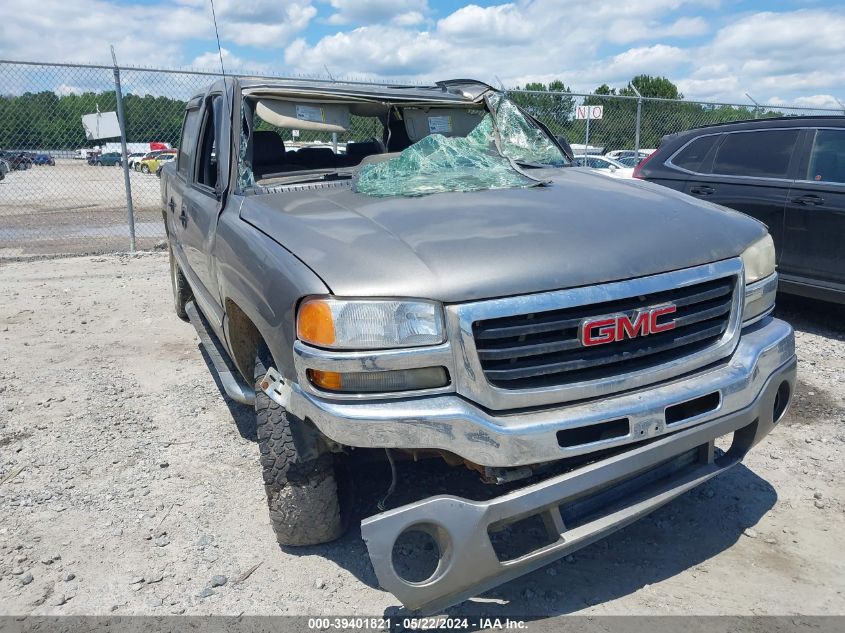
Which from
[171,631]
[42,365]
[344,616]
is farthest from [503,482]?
[42,365]

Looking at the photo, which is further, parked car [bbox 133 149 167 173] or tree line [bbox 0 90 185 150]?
parked car [bbox 133 149 167 173]

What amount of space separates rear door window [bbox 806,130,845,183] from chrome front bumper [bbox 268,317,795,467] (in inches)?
163

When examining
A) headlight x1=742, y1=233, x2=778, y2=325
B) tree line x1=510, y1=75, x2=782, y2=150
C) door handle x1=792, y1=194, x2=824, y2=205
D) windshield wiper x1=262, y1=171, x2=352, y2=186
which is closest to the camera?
headlight x1=742, y1=233, x2=778, y2=325

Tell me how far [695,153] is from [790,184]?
1068mm

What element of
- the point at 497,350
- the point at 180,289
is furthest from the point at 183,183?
the point at 497,350

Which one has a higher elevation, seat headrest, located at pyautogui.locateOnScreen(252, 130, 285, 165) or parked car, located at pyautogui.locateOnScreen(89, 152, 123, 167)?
seat headrest, located at pyautogui.locateOnScreen(252, 130, 285, 165)

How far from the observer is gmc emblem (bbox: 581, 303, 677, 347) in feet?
7.30

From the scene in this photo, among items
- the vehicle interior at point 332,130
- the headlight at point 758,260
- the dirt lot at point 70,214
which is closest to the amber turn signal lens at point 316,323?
the vehicle interior at point 332,130

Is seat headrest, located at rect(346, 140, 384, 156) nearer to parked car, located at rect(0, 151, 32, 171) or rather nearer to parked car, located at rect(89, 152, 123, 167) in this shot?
parked car, located at rect(0, 151, 32, 171)

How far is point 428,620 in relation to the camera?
8.08 ft

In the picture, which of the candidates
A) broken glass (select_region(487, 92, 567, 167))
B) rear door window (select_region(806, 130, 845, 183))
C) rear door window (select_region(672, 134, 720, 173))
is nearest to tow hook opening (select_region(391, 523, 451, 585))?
broken glass (select_region(487, 92, 567, 167))

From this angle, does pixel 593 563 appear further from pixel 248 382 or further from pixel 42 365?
pixel 42 365

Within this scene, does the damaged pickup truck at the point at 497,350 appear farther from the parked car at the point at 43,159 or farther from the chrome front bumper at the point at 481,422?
the parked car at the point at 43,159

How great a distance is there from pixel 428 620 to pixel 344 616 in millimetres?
305
